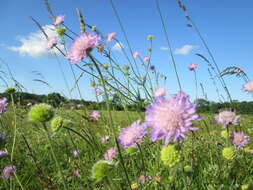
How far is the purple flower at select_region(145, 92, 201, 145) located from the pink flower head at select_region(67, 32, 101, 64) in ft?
1.29

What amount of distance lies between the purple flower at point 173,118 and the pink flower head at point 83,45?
392mm

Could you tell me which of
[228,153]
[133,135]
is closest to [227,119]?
[228,153]

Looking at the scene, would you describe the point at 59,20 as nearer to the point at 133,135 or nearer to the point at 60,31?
the point at 60,31

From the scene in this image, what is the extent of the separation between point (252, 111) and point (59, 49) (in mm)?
3052

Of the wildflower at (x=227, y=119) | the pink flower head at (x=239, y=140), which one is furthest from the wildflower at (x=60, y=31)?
the pink flower head at (x=239, y=140)

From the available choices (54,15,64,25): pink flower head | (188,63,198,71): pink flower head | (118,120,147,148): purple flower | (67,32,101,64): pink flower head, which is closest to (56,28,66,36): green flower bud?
(54,15,64,25): pink flower head

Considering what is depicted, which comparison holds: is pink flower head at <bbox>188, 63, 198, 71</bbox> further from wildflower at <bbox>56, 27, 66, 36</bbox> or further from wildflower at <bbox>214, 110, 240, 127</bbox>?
wildflower at <bbox>214, 110, 240, 127</bbox>

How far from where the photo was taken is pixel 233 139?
1.68 metres

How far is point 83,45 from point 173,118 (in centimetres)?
52

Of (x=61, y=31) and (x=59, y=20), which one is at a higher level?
(x=59, y=20)

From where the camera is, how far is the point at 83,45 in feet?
3.81

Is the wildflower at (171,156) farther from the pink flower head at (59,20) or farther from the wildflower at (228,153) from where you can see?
the pink flower head at (59,20)

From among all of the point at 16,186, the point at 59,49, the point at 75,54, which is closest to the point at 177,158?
the point at 75,54

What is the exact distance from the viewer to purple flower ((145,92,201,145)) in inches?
33.8
